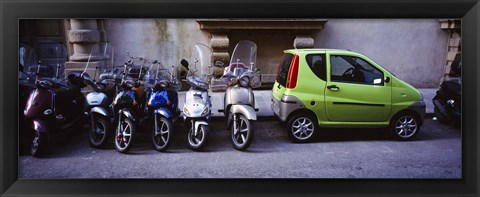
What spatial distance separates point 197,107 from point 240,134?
0.58 meters

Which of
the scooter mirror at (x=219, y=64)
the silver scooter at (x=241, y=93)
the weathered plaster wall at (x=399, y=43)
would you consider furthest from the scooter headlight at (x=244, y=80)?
the weathered plaster wall at (x=399, y=43)

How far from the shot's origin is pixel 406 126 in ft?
15.0

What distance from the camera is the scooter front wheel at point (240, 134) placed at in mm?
4285

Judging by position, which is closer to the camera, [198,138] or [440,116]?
[198,138]

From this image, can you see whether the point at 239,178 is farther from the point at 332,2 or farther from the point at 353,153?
the point at 332,2

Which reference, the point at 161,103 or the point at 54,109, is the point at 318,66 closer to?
the point at 161,103

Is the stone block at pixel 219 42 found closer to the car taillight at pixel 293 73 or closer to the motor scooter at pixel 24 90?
the car taillight at pixel 293 73

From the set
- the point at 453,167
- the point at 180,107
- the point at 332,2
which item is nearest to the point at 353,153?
the point at 453,167

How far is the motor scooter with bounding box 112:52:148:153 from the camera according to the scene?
4.33 meters

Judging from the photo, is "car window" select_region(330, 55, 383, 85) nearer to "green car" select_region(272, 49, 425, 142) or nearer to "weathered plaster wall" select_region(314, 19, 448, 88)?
"green car" select_region(272, 49, 425, 142)

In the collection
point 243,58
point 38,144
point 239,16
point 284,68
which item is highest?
point 239,16

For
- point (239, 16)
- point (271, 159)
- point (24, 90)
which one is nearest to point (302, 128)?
point (271, 159)

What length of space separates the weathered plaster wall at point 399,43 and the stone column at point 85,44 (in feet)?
8.73

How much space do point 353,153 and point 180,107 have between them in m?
2.10
